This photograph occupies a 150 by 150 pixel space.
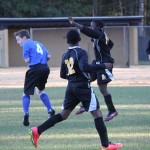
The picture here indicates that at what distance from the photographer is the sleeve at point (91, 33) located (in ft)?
34.8

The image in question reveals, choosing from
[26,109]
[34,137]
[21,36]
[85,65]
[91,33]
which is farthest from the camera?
[26,109]

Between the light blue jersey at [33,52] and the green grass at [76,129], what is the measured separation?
3.90ft

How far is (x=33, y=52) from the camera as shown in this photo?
475 inches

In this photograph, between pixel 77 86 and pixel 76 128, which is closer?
pixel 77 86

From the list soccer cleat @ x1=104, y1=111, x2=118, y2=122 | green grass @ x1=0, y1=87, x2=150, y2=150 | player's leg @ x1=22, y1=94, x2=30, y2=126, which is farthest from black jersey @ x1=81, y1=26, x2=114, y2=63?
player's leg @ x1=22, y1=94, x2=30, y2=126

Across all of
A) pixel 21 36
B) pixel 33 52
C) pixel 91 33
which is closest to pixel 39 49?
pixel 33 52

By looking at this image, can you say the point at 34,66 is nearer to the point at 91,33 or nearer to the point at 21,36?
the point at 21,36

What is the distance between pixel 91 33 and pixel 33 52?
60.2 inches

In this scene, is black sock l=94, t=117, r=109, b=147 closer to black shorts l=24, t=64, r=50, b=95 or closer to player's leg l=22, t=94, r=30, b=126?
player's leg l=22, t=94, r=30, b=126

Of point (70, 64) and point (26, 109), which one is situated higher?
point (70, 64)

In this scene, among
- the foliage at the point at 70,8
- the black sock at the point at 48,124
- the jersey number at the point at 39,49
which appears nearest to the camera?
the black sock at the point at 48,124

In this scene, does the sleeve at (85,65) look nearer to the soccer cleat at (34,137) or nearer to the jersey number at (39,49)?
the soccer cleat at (34,137)

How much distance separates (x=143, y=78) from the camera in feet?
91.7

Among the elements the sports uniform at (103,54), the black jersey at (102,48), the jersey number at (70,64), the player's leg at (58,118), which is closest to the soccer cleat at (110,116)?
the sports uniform at (103,54)
